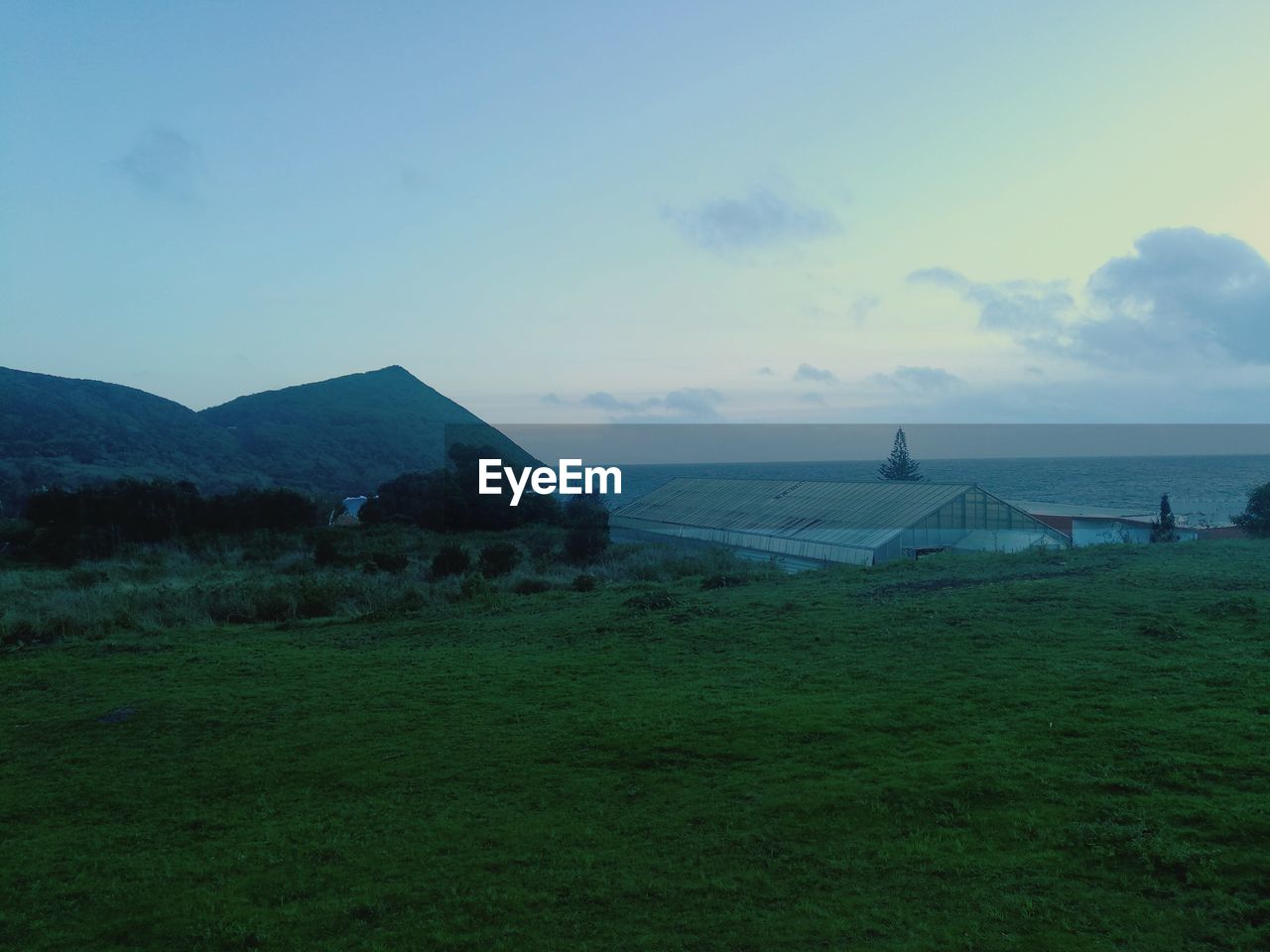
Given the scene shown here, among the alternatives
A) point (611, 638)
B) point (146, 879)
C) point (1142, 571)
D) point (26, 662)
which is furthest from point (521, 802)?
point (1142, 571)

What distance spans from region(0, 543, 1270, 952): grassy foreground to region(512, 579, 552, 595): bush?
8523mm

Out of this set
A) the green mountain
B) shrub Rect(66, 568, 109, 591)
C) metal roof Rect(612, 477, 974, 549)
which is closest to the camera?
shrub Rect(66, 568, 109, 591)

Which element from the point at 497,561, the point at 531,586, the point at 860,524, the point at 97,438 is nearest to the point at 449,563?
the point at 497,561

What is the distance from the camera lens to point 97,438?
81812 millimetres

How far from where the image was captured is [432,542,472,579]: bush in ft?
90.5

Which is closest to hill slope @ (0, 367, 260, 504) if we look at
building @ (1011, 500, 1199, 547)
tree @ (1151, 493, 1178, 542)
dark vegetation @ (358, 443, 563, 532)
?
dark vegetation @ (358, 443, 563, 532)

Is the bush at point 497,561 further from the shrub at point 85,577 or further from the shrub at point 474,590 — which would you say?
the shrub at point 85,577

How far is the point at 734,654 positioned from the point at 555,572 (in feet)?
52.3

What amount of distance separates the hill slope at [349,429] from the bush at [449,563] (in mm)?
47229

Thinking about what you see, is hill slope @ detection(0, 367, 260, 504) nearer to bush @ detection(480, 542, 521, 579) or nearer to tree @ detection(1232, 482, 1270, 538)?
bush @ detection(480, 542, 521, 579)

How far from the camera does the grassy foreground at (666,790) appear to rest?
5.54 m

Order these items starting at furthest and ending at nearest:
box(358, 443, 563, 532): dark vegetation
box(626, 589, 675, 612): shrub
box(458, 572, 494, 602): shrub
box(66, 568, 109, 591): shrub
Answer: box(358, 443, 563, 532): dark vegetation < box(66, 568, 109, 591): shrub < box(458, 572, 494, 602): shrub < box(626, 589, 675, 612): shrub

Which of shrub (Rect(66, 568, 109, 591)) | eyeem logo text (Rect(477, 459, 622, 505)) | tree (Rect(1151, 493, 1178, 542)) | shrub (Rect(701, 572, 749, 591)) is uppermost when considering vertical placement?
eyeem logo text (Rect(477, 459, 622, 505))

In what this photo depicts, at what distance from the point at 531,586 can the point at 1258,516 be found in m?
30.8
